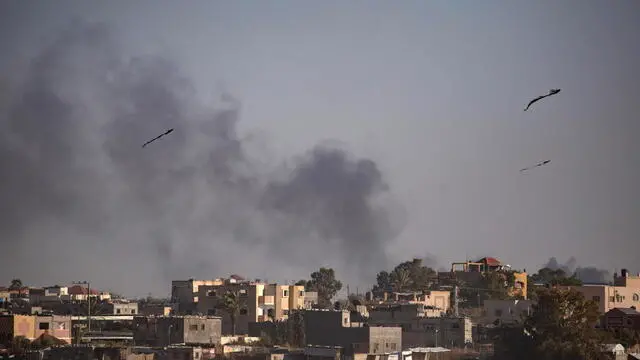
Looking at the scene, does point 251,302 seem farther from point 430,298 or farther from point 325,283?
point 325,283

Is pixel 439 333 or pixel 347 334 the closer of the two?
pixel 347 334

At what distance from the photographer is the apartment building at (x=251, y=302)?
112m

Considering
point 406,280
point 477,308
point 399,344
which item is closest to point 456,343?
point 399,344

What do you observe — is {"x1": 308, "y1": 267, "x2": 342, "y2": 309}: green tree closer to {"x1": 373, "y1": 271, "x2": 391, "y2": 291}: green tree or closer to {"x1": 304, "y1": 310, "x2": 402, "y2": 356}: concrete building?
{"x1": 373, "y1": 271, "x2": 391, "y2": 291}: green tree

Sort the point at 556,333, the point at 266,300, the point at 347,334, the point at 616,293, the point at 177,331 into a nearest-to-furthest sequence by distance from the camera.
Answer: the point at 556,333
the point at 177,331
the point at 347,334
the point at 266,300
the point at 616,293

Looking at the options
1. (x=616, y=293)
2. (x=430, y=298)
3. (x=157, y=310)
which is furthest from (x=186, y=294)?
(x=616, y=293)

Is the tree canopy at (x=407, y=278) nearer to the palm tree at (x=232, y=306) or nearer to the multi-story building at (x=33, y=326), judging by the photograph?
the palm tree at (x=232, y=306)

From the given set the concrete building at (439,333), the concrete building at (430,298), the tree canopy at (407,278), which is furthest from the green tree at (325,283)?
the concrete building at (439,333)

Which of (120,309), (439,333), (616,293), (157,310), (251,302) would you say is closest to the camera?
(439,333)

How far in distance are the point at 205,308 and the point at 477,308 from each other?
2802 cm

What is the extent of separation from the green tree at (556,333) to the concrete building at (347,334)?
817cm

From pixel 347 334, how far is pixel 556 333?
50.9ft

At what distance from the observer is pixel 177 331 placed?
92.8 m

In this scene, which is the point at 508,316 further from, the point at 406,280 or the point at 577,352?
the point at 406,280
